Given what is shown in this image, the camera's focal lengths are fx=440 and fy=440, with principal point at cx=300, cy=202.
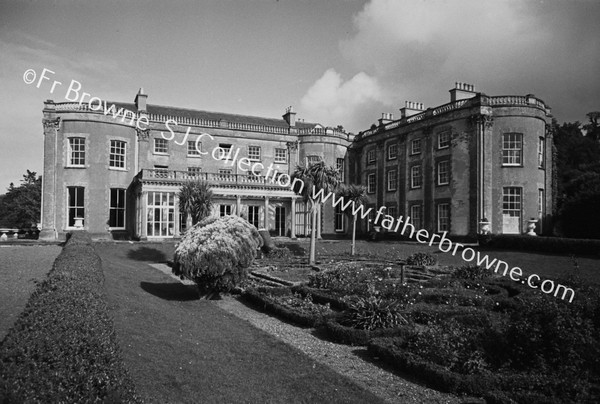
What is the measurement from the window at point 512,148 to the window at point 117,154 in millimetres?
27044

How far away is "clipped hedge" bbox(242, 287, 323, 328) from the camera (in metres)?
10.8

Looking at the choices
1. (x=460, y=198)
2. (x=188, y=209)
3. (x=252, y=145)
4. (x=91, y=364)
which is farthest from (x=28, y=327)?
(x=252, y=145)

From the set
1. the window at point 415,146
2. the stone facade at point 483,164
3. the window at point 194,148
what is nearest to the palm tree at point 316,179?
the stone facade at point 483,164

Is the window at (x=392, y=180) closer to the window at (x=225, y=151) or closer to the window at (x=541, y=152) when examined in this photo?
the window at (x=541, y=152)

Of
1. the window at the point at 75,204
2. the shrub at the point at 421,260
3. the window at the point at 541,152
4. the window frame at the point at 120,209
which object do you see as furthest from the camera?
the window frame at the point at 120,209

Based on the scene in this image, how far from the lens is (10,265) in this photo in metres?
15.3

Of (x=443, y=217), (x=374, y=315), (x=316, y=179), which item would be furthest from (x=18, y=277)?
(x=443, y=217)

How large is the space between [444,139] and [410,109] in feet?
18.9

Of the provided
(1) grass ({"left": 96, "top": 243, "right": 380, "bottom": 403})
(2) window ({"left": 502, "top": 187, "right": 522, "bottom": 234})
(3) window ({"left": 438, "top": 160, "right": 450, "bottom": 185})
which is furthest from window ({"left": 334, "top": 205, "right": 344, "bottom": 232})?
(1) grass ({"left": 96, "top": 243, "right": 380, "bottom": 403})

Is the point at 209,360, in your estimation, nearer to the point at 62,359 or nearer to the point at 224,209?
the point at 62,359

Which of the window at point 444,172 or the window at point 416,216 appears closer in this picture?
the window at point 444,172

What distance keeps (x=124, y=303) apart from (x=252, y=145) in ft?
92.1

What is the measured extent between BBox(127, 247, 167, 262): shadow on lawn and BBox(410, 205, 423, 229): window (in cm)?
1932

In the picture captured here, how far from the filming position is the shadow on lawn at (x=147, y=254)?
77.3 feet
